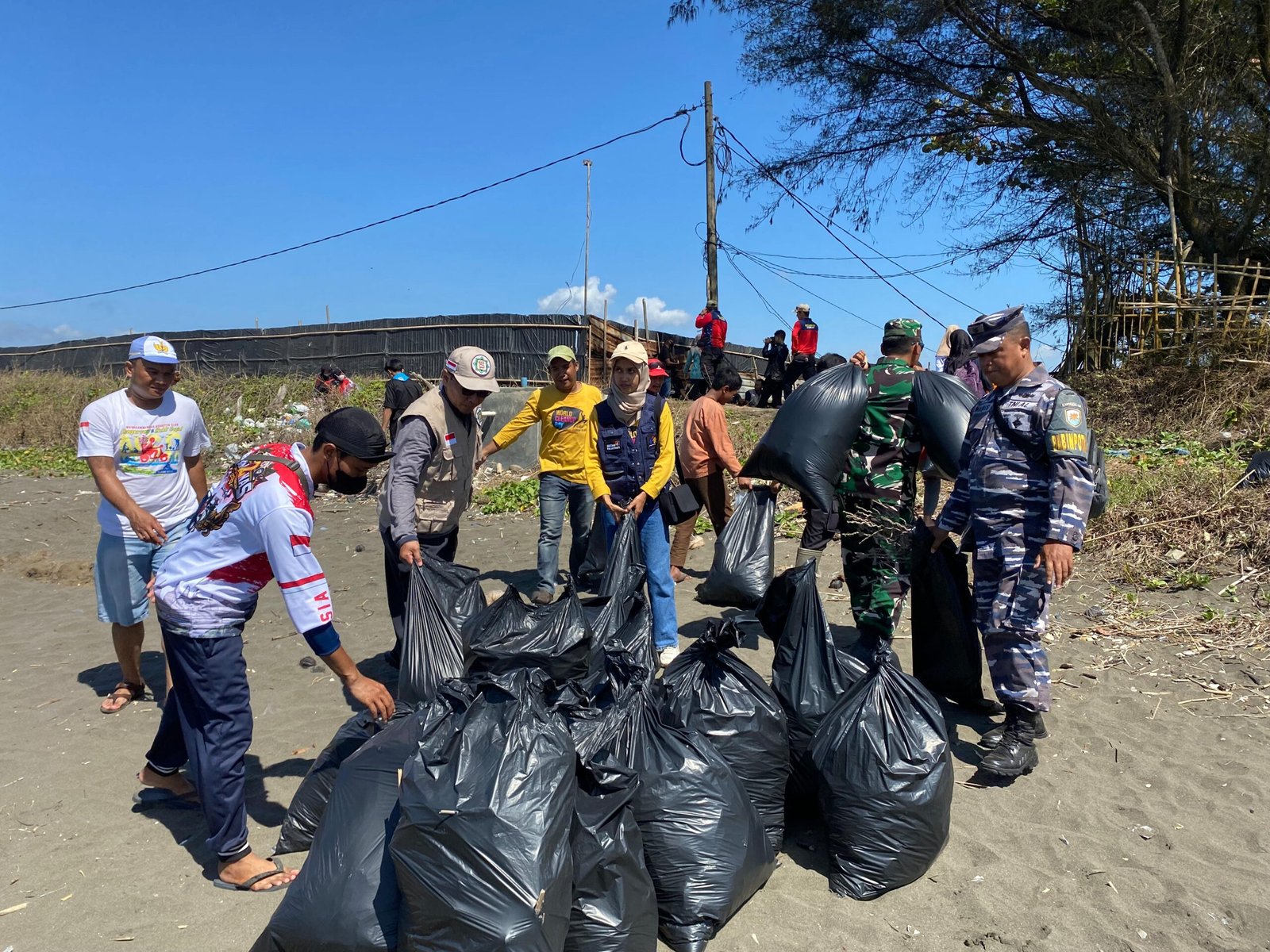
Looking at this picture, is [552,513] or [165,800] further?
[552,513]

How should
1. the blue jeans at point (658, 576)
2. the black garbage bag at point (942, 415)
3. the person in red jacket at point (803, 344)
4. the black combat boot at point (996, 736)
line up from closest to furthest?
the black combat boot at point (996, 736) < the black garbage bag at point (942, 415) < the blue jeans at point (658, 576) < the person in red jacket at point (803, 344)

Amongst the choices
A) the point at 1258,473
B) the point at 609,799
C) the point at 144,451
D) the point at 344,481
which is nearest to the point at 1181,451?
the point at 1258,473

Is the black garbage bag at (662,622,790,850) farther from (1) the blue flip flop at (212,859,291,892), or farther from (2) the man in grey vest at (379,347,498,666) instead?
(2) the man in grey vest at (379,347,498,666)

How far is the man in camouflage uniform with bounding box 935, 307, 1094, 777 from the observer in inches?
125

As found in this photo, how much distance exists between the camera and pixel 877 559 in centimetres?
405

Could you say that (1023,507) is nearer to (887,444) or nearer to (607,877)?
(887,444)

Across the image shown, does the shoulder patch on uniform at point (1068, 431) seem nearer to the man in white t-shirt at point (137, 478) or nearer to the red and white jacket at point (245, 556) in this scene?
the red and white jacket at point (245, 556)

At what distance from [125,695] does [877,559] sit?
3681 mm

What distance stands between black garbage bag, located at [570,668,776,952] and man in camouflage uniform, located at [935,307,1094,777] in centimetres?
127

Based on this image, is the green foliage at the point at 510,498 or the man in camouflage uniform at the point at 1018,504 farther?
the green foliage at the point at 510,498

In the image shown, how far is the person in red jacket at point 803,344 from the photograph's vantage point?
13109mm

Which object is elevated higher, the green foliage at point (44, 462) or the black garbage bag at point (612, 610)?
the green foliage at point (44, 462)

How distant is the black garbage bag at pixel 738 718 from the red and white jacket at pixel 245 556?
118 cm

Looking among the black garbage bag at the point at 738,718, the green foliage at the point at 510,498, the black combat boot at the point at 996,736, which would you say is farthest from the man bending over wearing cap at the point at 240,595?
the green foliage at the point at 510,498
